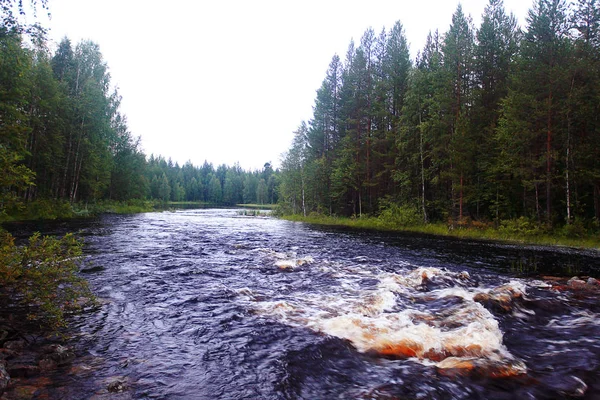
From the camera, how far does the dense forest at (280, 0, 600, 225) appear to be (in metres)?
23.1

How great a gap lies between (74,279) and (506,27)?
44597 millimetres

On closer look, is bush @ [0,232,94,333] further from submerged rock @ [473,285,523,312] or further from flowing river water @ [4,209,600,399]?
submerged rock @ [473,285,523,312]

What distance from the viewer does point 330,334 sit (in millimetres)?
6500

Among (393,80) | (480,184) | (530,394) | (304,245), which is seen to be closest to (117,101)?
(393,80)

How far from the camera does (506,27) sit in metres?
34.6

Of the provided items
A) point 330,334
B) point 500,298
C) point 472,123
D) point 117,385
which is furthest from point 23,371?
point 472,123

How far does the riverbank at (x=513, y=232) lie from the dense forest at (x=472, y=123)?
1.11 meters

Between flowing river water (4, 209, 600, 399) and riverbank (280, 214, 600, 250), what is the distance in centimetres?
1127

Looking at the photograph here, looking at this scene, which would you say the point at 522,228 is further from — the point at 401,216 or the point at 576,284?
the point at 576,284

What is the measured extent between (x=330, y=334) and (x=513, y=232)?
2440cm

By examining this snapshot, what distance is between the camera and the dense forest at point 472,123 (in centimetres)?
2314

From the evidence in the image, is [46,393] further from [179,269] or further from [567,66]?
[567,66]

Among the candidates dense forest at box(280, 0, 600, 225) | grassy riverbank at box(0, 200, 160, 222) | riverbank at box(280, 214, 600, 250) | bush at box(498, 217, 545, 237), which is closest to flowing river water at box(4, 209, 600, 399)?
riverbank at box(280, 214, 600, 250)

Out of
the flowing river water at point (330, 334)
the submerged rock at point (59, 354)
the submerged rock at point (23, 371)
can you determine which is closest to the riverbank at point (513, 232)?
the flowing river water at point (330, 334)
